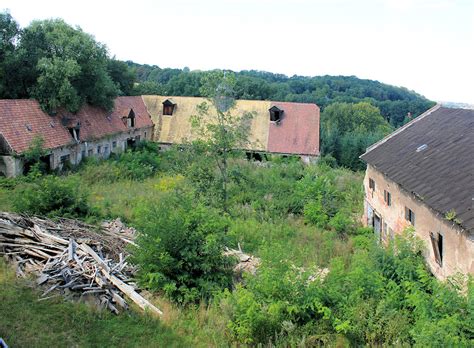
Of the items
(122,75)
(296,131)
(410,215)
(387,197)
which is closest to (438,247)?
(410,215)

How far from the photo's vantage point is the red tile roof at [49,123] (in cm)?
2456

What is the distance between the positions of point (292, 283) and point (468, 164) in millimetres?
7442

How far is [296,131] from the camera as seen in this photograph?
35.7m

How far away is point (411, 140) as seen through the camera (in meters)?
18.8

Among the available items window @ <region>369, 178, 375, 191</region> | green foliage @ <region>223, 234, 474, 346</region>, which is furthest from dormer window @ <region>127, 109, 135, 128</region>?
green foliage @ <region>223, 234, 474, 346</region>

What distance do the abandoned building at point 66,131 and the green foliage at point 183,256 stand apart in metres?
15.6

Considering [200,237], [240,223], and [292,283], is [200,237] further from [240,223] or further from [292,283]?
[240,223]

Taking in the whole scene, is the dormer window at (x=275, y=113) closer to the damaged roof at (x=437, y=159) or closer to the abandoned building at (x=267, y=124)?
the abandoned building at (x=267, y=124)

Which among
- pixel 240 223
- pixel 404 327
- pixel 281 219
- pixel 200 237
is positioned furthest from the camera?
pixel 281 219

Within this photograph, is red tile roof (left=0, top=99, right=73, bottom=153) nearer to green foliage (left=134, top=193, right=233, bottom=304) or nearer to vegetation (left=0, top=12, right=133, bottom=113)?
vegetation (left=0, top=12, right=133, bottom=113)

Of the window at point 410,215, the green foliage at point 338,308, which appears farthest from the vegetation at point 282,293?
the window at point 410,215

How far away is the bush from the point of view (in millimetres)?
15773

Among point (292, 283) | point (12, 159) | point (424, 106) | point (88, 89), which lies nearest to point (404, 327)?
point (292, 283)

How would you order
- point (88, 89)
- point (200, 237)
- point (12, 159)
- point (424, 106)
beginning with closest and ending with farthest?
point (200, 237)
point (12, 159)
point (88, 89)
point (424, 106)
